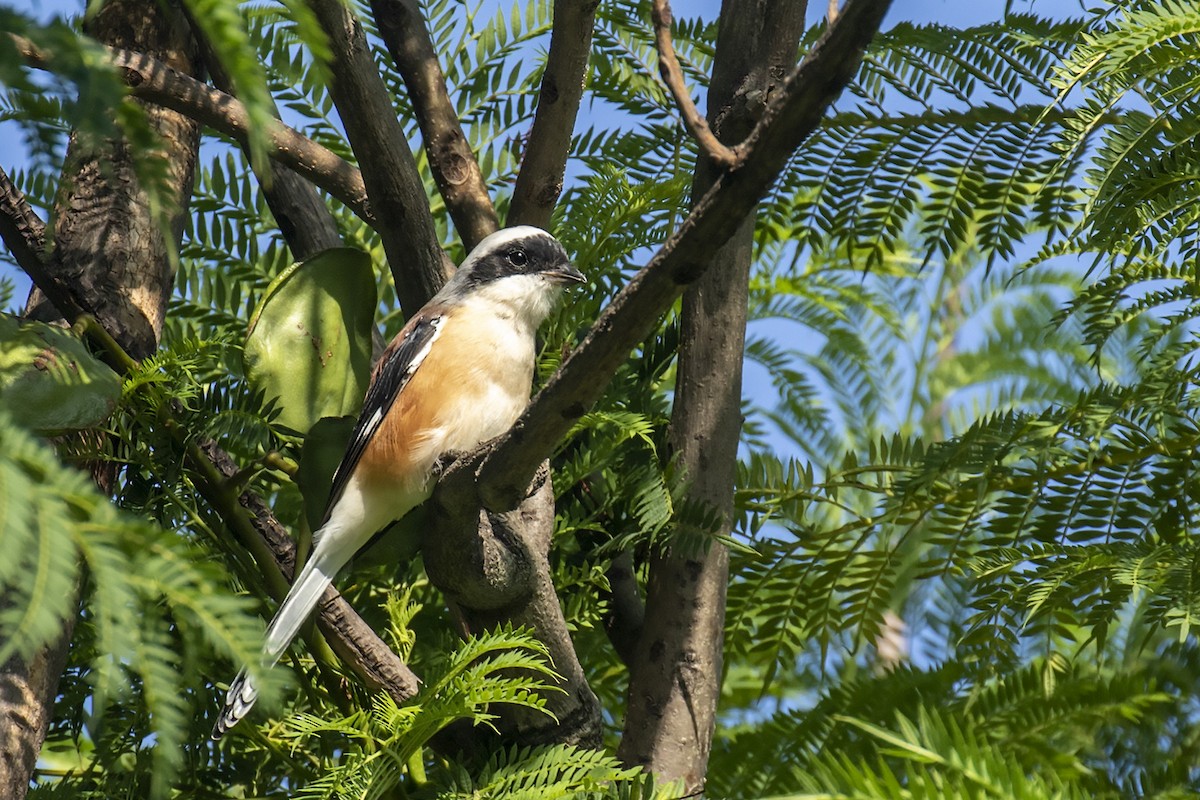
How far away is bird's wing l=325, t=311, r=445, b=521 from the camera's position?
3098 mm

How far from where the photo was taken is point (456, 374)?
10.7ft

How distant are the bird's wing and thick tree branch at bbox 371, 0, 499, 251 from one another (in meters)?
0.29

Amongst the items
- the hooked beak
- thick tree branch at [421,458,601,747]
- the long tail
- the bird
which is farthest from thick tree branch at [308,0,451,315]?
the long tail

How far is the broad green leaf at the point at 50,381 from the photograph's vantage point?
2.03m

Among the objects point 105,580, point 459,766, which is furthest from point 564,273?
point 105,580

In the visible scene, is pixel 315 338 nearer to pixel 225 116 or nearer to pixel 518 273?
pixel 225 116

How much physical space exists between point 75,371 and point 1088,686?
7.74ft

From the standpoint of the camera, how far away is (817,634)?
3.12 m

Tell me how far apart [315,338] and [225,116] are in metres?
0.55

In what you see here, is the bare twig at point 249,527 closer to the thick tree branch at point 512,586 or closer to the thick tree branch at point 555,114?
the thick tree branch at point 512,586

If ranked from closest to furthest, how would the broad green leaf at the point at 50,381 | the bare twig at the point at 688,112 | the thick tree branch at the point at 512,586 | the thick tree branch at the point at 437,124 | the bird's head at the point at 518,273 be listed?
the bare twig at the point at 688,112
the broad green leaf at the point at 50,381
the thick tree branch at the point at 512,586
the thick tree branch at the point at 437,124
the bird's head at the point at 518,273

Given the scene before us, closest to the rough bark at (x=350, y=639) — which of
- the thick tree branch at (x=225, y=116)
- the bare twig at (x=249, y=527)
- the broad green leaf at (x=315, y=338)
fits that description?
the bare twig at (x=249, y=527)

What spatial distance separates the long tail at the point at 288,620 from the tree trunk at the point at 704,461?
79cm

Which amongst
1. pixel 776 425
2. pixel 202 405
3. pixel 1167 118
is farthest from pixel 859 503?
pixel 202 405
